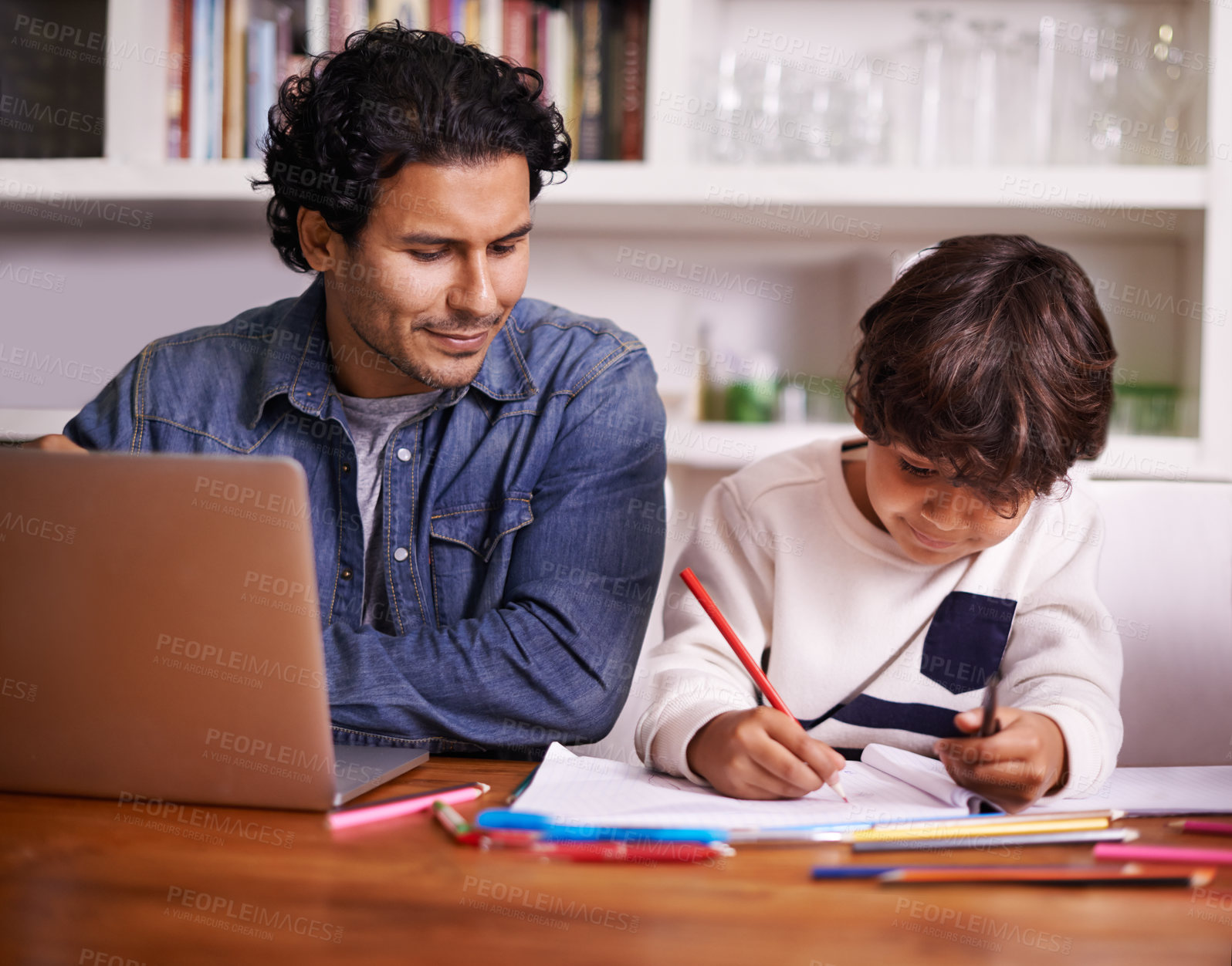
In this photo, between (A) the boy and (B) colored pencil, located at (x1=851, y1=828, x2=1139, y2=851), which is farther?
(A) the boy

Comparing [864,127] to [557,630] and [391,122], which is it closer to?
[391,122]

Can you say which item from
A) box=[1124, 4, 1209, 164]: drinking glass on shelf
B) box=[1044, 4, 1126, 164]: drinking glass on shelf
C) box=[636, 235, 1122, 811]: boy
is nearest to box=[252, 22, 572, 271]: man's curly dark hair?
box=[636, 235, 1122, 811]: boy

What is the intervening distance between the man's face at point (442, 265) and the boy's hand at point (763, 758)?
55 centimetres

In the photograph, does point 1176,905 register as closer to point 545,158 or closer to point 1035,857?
point 1035,857

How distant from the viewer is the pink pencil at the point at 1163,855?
24.2 inches

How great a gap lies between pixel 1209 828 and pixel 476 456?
796 mm

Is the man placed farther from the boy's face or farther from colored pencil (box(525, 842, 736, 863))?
colored pencil (box(525, 842, 736, 863))

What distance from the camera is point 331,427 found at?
1.20 metres

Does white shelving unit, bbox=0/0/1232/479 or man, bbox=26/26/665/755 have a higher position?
white shelving unit, bbox=0/0/1232/479

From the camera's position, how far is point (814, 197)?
1.76 metres

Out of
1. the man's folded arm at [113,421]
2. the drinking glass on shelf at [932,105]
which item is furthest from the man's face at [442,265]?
the drinking glass on shelf at [932,105]

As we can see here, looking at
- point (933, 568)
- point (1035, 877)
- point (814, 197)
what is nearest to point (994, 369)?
point (933, 568)

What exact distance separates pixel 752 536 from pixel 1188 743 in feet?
1.83

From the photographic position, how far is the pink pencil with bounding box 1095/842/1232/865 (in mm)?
614
